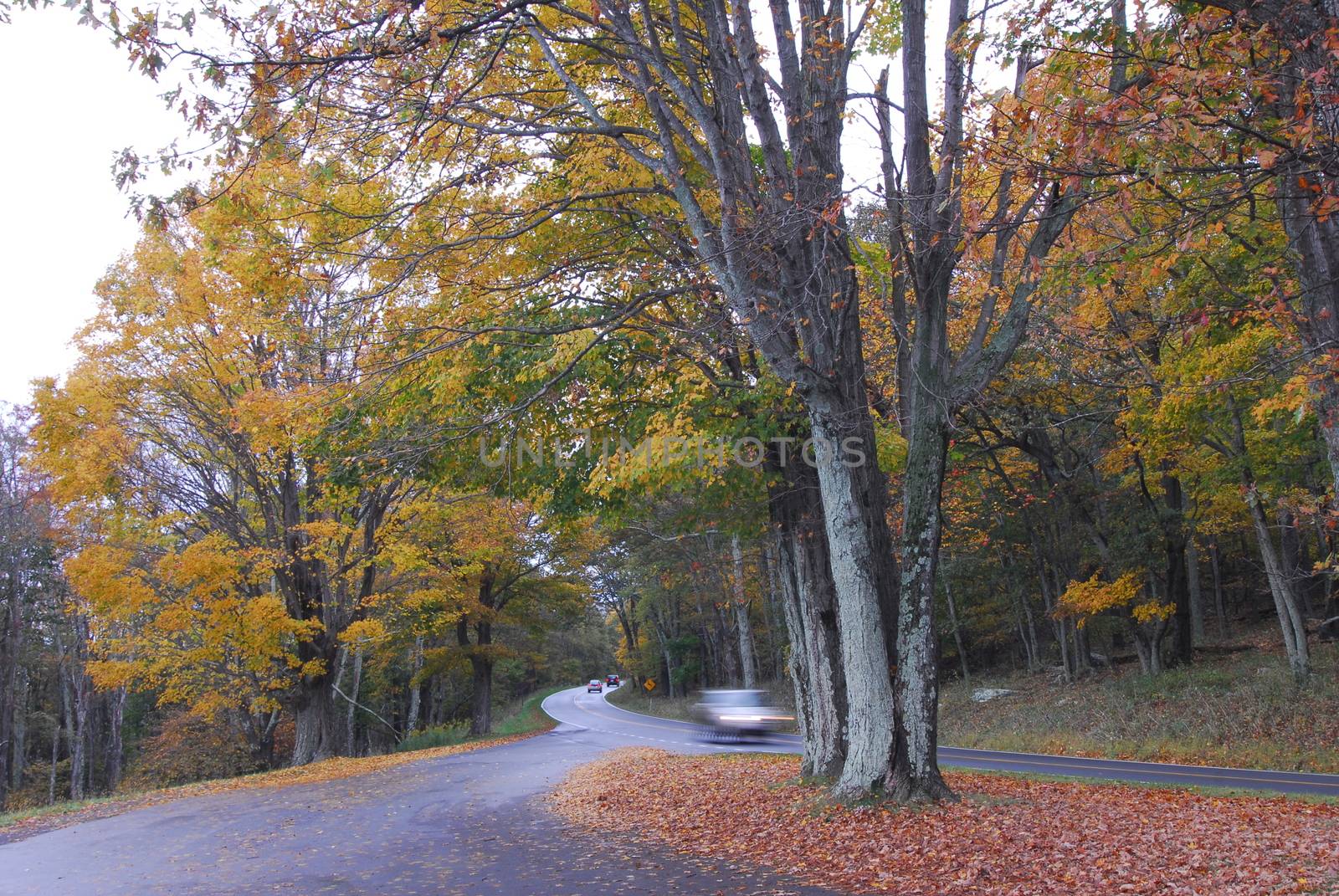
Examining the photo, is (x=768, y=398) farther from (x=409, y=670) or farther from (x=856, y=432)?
(x=409, y=670)

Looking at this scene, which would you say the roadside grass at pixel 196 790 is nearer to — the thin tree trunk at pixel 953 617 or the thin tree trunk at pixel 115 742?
the thin tree trunk at pixel 953 617

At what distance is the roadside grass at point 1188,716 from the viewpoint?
625 inches

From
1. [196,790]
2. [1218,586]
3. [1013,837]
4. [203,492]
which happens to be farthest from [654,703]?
[1013,837]

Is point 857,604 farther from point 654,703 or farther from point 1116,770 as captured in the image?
point 654,703

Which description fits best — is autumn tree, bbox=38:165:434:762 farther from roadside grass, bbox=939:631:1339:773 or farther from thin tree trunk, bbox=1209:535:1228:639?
thin tree trunk, bbox=1209:535:1228:639

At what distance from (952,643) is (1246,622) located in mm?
10381

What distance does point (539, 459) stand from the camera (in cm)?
1155

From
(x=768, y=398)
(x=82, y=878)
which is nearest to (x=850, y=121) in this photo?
(x=768, y=398)

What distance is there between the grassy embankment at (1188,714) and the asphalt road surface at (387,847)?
3.96 ft

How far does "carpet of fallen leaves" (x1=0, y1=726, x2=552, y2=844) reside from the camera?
1290cm

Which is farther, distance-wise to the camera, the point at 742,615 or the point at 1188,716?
the point at 742,615

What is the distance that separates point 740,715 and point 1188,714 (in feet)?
35.1

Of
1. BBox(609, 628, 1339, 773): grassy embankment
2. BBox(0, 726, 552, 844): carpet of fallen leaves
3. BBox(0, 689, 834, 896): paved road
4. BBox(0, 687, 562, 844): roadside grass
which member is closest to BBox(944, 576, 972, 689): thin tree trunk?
BBox(609, 628, 1339, 773): grassy embankment

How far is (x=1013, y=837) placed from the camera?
281 inches
